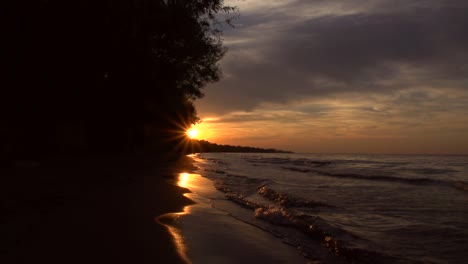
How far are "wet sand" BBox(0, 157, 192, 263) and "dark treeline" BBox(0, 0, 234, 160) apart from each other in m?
7.87

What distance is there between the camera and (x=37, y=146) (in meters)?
20.8

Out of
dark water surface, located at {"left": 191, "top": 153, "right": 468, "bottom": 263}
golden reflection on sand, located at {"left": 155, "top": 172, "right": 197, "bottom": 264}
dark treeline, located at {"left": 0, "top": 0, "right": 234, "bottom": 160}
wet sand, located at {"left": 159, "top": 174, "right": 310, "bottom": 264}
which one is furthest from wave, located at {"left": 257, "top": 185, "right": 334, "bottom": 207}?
dark treeline, located at {"left": 0, "top": 0, "right": 234, "bottom": 160}

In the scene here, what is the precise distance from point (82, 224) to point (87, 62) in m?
13.6

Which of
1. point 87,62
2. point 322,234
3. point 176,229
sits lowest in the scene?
point 322,234

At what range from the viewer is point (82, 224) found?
20.0 feet

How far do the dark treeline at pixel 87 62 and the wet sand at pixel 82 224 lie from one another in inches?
310

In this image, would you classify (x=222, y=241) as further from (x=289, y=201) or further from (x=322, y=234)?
(x=289, y=201)

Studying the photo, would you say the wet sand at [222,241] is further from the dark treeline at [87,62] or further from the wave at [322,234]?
the dark treeline at [87,62]

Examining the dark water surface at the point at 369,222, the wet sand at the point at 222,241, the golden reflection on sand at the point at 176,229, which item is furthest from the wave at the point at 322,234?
the golden reflection on sand at the point at 176,229

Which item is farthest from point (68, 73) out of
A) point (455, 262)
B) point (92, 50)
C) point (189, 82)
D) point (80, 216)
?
Result: point (455, 262)

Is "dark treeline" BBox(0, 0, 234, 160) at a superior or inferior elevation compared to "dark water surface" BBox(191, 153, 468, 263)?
superior

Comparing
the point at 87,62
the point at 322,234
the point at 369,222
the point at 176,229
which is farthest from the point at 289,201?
the point at 87,62

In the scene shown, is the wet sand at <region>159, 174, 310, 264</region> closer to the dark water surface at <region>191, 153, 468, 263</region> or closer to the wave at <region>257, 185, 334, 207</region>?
the dark water surface at <region>191, 153, 468, 263</region>

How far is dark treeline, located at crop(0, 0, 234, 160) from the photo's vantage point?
16.3 m
